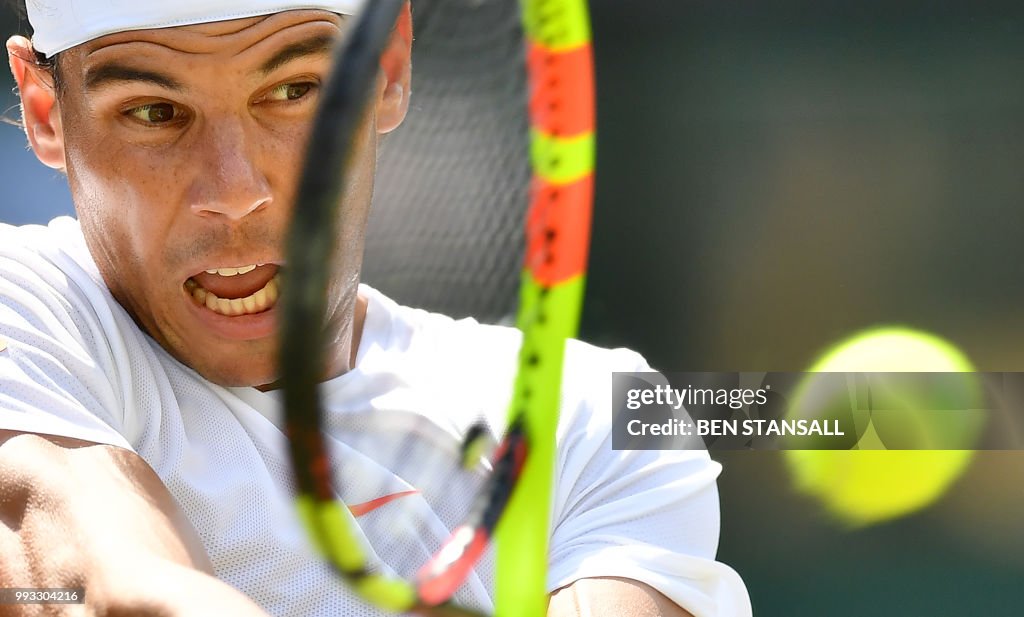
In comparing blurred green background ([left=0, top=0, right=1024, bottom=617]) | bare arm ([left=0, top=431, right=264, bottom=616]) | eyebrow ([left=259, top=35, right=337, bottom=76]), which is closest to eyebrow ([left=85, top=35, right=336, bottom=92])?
eyebrow ([left=259, top=35, right=337, bottom=76])

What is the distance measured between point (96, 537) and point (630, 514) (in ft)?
1.40

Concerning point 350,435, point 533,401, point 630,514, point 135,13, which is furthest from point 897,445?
point 135,13

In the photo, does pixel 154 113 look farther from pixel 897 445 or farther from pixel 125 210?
pixel 897 445

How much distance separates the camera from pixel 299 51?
0.82 metres

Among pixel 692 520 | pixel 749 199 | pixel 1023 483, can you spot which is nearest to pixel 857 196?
pixel 749 199

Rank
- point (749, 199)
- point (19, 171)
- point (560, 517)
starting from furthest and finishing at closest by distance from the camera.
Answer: point (749, 199), point (19, 171), point (560, 517)

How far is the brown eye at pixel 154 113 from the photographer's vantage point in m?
0.82

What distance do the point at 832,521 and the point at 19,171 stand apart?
3.85 ft

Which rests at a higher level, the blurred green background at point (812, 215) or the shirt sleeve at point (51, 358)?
the blurred green background at point (812, 215)

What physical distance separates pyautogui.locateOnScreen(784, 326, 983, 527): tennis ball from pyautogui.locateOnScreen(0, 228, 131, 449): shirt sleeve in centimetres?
103

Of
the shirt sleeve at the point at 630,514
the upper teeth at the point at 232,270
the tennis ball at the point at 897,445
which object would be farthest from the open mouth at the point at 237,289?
the tennis ball at the point at 897,445

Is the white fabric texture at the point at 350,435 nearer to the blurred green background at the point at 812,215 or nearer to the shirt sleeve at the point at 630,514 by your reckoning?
the shirt sleeve at the point at 630,514

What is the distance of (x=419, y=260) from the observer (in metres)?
0.98

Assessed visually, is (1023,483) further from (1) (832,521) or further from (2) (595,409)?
(2) (595,409)
